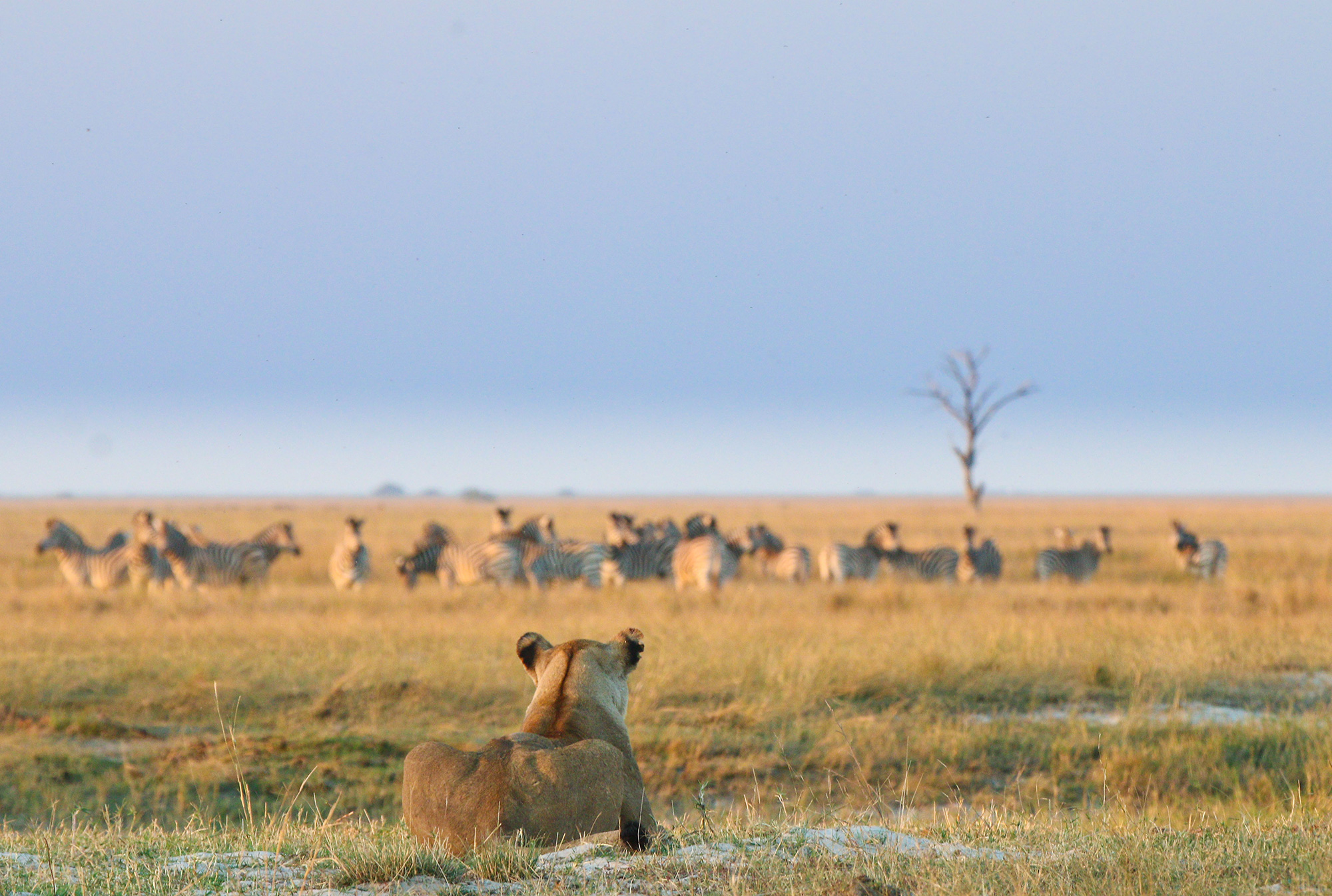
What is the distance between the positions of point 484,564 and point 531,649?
1744 cm

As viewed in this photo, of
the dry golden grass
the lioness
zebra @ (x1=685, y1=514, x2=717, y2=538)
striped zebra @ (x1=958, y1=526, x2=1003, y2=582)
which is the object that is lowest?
the dry golden grass

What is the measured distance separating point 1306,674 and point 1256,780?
15.0 ft

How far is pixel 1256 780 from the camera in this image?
8547mm

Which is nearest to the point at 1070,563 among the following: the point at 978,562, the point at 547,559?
the point at 978,562

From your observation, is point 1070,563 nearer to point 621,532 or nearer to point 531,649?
point 621,532

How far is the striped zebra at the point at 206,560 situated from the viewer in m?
21.9

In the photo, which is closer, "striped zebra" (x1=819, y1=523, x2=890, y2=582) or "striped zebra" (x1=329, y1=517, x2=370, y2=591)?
"striped zebra" (x1=329, y1=517, x2=370, y2=591)

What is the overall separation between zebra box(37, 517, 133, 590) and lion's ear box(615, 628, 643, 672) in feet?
61.0

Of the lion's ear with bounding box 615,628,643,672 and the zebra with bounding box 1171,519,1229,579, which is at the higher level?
the lion's ear with bounding box 615,628,643,672

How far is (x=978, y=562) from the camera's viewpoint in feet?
80.7

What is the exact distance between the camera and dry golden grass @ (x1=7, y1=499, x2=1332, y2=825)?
867 centimetres

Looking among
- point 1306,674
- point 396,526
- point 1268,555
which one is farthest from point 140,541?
point 396,526

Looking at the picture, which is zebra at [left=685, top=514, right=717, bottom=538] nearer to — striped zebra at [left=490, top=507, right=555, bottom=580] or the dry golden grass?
striped zebra at [left=490, top=507, right=555, bottom=580]

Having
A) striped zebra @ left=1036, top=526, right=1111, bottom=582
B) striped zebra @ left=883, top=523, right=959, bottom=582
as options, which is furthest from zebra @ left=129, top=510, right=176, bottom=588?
striped zebra @ left=1036, top=526, right=1111, bottom=582
